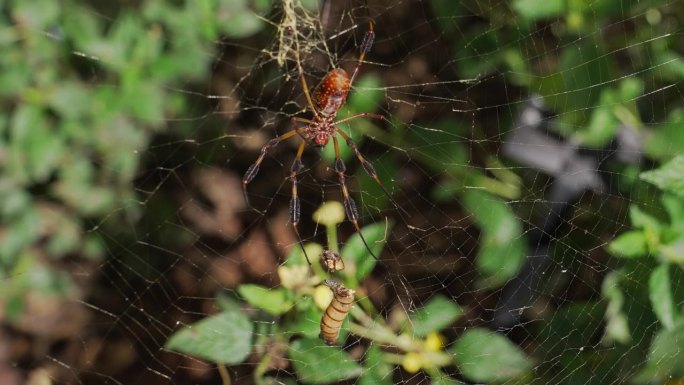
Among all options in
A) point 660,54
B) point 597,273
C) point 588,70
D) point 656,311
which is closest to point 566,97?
point 588,70

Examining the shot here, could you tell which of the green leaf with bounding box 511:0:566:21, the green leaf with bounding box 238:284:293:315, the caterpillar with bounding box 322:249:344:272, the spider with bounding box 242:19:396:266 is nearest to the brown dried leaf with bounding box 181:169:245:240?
the spider with bounding box 242:19:396:266

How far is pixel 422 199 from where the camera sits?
1.23 metres

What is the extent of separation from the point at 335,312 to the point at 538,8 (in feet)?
2.12

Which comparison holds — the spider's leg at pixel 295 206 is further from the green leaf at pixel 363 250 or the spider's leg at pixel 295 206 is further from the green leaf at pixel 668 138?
the green leaf at pixel 668 138

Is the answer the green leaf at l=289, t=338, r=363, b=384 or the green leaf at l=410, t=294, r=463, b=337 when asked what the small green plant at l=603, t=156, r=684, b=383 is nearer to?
the green leaf at l=410, t=294, r=463, b=337

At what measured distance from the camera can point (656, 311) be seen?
3.11 feet

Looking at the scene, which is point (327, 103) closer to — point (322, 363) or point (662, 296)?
point (322, 363)

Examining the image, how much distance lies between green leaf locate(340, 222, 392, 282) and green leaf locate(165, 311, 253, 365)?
0.19 meters

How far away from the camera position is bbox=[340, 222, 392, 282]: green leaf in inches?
40.8

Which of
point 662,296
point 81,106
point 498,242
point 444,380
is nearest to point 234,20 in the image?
point 81,106

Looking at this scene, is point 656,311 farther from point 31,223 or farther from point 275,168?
point 31,223

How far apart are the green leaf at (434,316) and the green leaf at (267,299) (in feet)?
0.66

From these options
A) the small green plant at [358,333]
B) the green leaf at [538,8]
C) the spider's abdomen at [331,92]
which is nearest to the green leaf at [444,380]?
the small green plant at [358,333]

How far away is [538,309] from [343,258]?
0.36 metres
